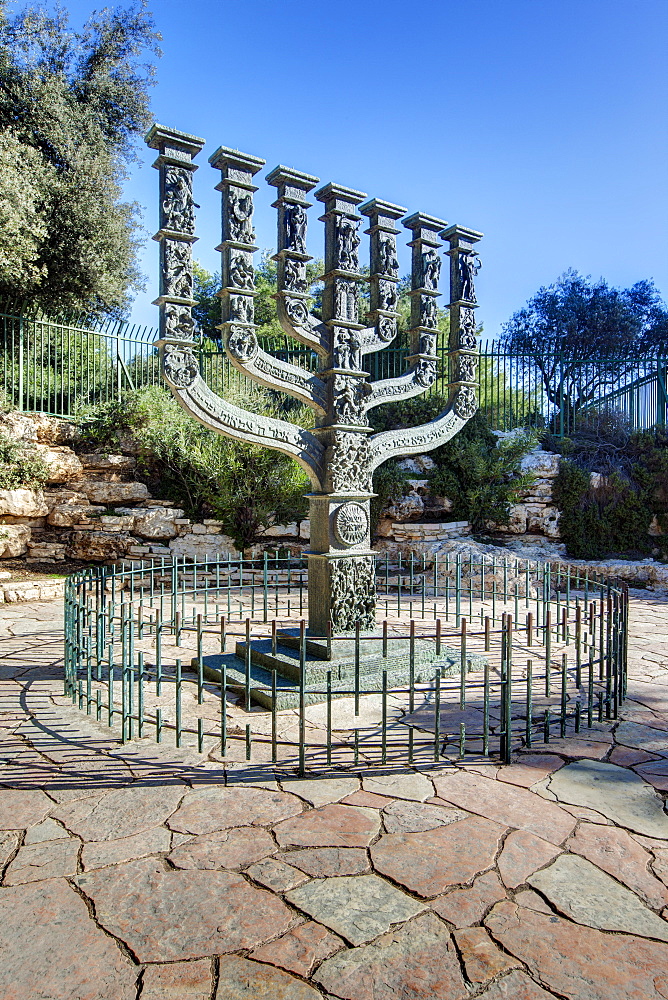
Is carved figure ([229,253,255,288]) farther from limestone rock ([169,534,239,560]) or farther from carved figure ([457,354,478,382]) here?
limestone rock ([169,534,239,560])

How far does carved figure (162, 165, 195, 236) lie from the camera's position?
418cm

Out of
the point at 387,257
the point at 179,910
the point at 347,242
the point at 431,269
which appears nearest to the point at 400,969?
the point at 179,910

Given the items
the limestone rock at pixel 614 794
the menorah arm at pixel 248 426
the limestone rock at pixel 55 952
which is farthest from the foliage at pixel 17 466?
the limestone rock at pixel 614 794

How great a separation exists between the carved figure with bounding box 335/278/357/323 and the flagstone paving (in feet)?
10.9

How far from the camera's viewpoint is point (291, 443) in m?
4.61

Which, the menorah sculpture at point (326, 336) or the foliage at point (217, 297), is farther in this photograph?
the foliage at point (217, 297)

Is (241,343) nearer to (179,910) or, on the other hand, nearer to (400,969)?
(179,910)

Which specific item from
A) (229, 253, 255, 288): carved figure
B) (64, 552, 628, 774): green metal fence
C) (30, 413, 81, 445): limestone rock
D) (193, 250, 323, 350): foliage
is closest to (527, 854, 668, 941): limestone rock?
(64, 552, 628, 774): green metal fence

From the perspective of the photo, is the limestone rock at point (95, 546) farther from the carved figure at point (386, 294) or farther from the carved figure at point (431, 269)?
the carved figure at point (431, 269)

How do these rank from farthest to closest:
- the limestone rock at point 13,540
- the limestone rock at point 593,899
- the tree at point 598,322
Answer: the tree at point 598,322, the limestone rock at point 13,540, the limestone rock at point 593,899

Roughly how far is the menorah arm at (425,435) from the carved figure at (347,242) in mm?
1403

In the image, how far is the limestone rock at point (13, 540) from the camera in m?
9.47

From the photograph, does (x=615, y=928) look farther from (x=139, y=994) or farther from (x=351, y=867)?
(x=139, y=994)

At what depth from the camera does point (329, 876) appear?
7.47 feet
